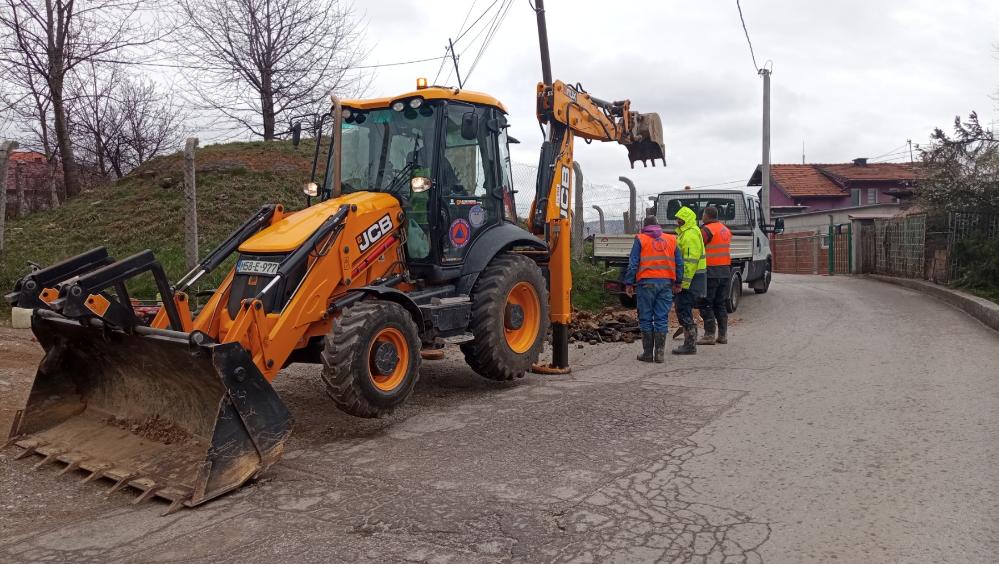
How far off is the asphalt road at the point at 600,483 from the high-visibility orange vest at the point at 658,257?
1.56 m

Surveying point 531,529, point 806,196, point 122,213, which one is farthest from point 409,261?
point 806,196

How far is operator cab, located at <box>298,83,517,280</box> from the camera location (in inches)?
264

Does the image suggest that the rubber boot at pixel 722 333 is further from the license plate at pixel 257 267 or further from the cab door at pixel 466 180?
the license plate at pixel 257 267

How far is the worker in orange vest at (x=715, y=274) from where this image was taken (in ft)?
32.1

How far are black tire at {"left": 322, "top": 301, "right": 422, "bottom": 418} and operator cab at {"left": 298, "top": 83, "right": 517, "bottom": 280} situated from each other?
111cm

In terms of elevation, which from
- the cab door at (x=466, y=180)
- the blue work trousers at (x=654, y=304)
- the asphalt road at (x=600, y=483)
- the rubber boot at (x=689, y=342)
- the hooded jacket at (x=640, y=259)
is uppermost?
the cab door at (x=466, y=180)

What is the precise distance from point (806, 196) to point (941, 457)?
1628 inches

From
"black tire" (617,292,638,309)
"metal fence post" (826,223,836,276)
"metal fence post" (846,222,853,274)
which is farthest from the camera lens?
"metal fence post" (826,223,836,276)

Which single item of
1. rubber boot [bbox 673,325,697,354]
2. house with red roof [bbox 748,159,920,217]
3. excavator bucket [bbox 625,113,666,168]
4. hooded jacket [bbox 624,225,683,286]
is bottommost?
rubber boot [bbox 673,325,697,354]

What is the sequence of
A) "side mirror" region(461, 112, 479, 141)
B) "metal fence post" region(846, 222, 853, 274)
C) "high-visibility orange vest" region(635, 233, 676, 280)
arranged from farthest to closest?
"metal fence post" region(846, 222, 853, 274), "high-visibility orange vest" region(635, 233, 676, 280), "side mirror" region(461, 112, 479, 141)

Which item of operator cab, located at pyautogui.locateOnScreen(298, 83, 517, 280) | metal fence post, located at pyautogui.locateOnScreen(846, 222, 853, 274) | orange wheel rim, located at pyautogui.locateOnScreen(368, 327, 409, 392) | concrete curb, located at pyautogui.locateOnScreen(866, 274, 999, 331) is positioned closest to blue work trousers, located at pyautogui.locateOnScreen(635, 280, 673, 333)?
operator cab, located at pyautogui.locateOnScreen(298, 83, 517, 280)

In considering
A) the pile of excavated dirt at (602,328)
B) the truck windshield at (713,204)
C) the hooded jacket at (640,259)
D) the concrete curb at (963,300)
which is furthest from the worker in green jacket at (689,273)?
the truck windshield at (713,204)

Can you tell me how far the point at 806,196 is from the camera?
43312 mm

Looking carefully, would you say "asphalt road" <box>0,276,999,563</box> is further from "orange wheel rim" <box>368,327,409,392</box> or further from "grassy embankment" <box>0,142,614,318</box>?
"grassy embankment" <box>0,142,614,318</box>
